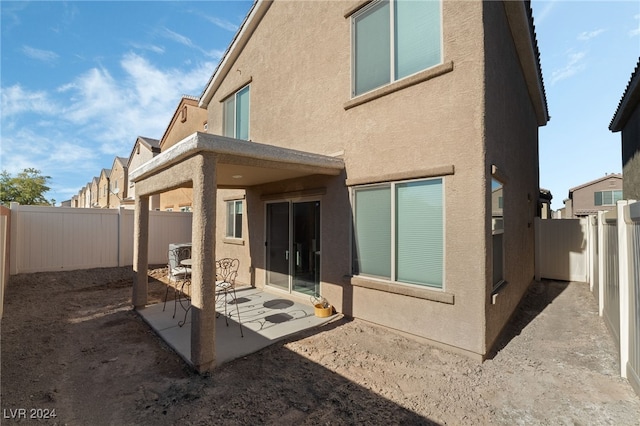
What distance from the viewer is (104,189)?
36094mm

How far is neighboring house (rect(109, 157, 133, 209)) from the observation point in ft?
98.2

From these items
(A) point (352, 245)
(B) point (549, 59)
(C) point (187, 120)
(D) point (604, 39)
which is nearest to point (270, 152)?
(A) point (352, 245)

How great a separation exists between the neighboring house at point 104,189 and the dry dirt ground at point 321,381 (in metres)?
34.8

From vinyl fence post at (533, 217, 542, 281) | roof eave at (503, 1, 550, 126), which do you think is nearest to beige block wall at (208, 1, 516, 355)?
roof eave at (503, 1, 550, 126)

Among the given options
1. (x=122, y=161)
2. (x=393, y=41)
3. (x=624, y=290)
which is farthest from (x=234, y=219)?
(x=122, y=161)

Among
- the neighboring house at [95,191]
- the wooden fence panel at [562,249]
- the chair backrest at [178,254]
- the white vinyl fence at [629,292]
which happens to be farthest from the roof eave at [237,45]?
the neighboring house at [95,191]

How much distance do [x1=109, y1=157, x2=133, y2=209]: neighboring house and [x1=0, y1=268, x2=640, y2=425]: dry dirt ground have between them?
28.2 m

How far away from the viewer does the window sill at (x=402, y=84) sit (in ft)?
15.6

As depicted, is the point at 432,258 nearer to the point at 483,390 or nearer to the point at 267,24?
the point at 483,390

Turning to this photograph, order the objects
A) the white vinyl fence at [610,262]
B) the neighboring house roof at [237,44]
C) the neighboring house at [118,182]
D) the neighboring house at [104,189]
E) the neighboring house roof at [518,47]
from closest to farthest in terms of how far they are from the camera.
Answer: the white vinyl fence at [610,262], the neighboring house roof at [518,47], the neighboring house roof at [237,44], the neighboring house at [118,182], the neighboring house at [104,189]

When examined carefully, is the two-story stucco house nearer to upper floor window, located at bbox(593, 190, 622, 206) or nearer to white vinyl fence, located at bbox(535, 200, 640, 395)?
white vinyl fence, located at bbox(535, 200, 640, 395)

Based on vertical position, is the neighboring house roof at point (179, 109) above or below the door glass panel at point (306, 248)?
above

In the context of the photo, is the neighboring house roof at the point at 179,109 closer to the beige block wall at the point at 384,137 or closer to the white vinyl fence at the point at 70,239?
the white vinyl fence at the point at 70,239

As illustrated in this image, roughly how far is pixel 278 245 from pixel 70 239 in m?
8.63
